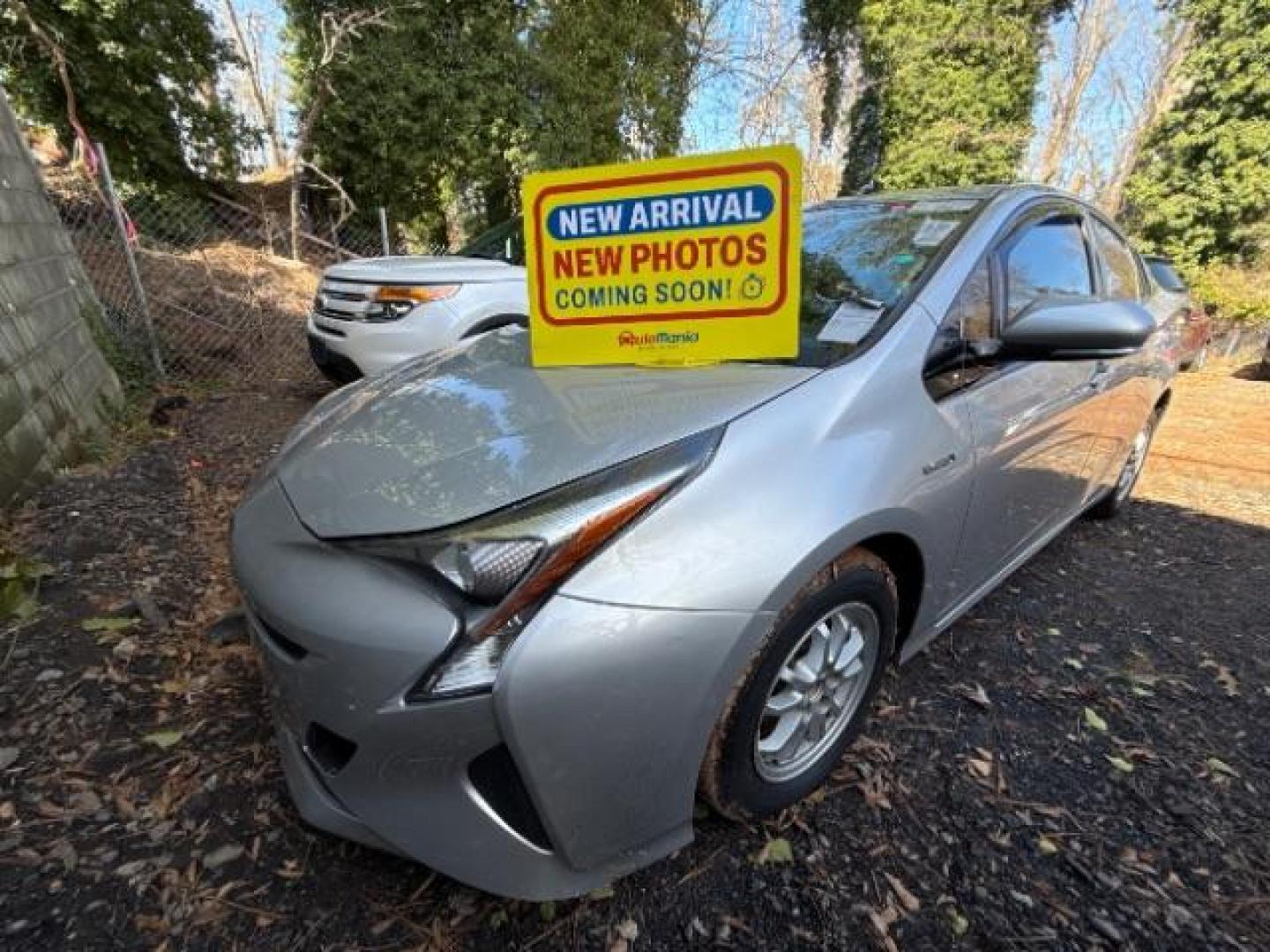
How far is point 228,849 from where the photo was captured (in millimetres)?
1617

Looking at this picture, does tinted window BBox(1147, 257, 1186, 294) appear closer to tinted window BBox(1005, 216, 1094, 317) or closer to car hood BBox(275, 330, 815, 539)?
tinted window BBox(1005, 216, 1094, 317)

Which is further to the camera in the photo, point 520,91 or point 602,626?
point 520,91

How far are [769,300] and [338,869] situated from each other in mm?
1724

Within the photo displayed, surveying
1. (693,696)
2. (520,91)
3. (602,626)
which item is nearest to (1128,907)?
(693,696)

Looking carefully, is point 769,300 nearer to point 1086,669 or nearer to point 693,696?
point 693,696

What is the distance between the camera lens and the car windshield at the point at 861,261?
184cm

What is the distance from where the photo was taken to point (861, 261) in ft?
7.13

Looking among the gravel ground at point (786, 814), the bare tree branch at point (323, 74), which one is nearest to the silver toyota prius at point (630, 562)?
the gravel ground at point (786, 814)

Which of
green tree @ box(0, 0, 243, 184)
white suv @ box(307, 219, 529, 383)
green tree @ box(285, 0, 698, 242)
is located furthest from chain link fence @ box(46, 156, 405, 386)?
green tree @ box(285, 0, 698, 242)

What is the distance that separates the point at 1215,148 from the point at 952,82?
4.61 meters

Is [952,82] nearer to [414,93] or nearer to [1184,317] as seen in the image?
[414,93]

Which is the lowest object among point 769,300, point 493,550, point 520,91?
point 493,550

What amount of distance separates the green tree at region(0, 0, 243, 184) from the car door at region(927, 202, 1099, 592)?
32.4ft

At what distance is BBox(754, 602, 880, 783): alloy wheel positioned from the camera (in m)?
1.64
